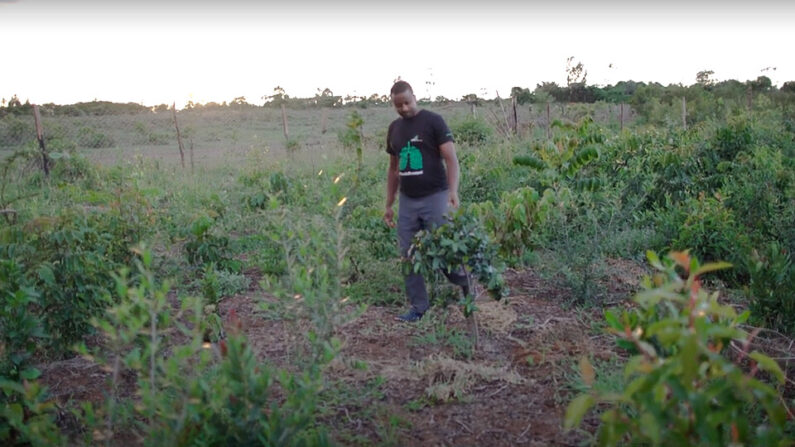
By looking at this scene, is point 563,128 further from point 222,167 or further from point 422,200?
point 222,167

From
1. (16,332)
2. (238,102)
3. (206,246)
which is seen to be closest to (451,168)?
(206,246)

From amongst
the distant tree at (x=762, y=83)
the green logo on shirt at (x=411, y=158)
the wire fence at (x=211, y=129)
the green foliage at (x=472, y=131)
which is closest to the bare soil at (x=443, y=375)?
the green logo on shirt at (x=411, y=158)

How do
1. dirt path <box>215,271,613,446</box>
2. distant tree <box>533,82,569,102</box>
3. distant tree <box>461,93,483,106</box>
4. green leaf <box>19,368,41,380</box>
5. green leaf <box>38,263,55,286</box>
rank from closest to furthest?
green leaf <box>19,368,41,380</box>
dirt path <box>215,271,613,446</box>
green leaf <box>38,263,55,286</box>
distant tree <box>461,93,483,106</box>
distant tree <box>533,82,569,102</box>

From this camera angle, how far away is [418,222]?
4305 millimetres

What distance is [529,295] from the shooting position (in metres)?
4.79

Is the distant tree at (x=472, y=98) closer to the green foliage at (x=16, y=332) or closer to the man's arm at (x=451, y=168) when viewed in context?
the man's arm at (x=451, y=168)

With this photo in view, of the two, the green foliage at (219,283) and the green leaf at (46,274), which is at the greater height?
the green leaf at (46,274)

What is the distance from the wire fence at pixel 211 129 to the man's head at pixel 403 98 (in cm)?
462

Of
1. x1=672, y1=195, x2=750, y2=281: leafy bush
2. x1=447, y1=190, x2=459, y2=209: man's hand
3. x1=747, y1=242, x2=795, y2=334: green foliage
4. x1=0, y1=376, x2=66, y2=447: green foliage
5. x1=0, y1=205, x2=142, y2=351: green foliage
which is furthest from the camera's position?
x1=672, y1=195, x2=750, y2=281: leafy bush

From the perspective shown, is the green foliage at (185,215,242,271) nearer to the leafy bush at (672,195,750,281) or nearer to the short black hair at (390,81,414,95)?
the short black hair at (390,81,414,95)

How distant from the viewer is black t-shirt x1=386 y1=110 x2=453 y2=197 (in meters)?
4.14

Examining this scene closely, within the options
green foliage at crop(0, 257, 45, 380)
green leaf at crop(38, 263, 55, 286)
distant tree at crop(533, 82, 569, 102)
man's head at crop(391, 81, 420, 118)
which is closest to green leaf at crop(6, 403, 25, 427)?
green foliage at crop(0, 257, 45, 380)

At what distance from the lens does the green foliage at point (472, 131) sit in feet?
44.4

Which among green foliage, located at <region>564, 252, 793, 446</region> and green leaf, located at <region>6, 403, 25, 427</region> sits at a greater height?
green foliage, located at <region>564, 252, 793, 446</region>
